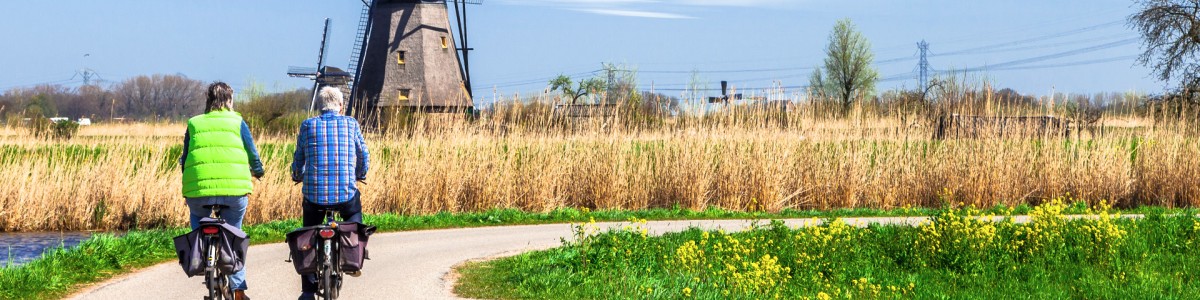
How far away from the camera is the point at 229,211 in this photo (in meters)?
8.49

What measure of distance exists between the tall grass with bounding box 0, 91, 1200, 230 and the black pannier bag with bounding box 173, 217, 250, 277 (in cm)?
1108

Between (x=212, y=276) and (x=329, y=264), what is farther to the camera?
(x=329, y=264)

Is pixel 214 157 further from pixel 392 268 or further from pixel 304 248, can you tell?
pixel 392 268

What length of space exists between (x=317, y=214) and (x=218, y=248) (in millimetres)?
768

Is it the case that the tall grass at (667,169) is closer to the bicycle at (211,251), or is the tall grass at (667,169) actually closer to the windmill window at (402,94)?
the bicycle at (211,251)

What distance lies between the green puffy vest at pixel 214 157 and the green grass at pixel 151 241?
10.1 feet

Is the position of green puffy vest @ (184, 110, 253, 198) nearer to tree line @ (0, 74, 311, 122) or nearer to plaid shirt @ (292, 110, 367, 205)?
plaid shirt @ (292, 110, 367, 205)

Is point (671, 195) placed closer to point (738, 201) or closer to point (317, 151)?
point (738, 201)

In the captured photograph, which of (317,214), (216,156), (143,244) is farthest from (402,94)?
(216,156)

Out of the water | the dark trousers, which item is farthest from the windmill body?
the dark trousers

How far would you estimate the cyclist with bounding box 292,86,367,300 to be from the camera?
8.55m

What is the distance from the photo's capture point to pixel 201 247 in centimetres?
816

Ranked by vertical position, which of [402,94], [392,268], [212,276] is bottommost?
[392,268]

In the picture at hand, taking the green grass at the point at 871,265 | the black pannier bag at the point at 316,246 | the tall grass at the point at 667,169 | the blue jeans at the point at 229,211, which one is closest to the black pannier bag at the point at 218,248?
the blue jeans at the point at 229,211
